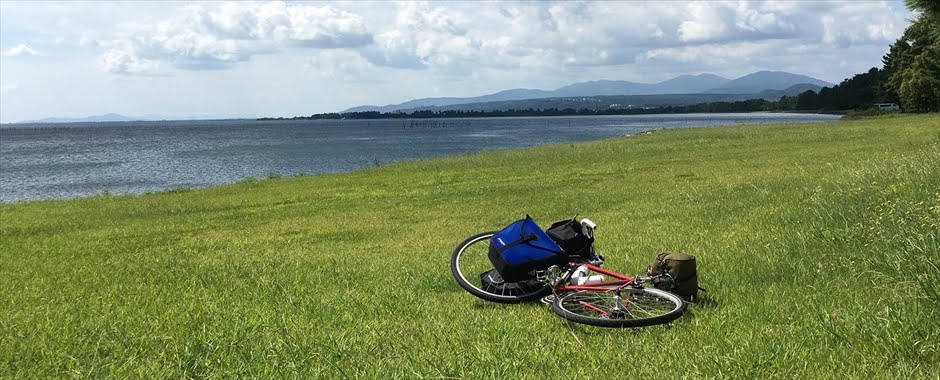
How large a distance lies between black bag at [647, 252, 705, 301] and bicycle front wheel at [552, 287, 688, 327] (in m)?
0.16

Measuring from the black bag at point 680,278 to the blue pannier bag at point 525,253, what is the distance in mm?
1096

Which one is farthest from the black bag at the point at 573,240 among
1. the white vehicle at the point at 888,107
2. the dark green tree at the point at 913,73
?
the white vehicle at the point at 888,107

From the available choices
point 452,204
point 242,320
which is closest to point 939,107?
point 452,204

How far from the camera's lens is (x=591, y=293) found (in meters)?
6.71

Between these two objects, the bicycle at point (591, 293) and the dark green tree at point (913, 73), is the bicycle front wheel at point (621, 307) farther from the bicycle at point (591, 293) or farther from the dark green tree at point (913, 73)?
the dark green tree at point (913, 73)

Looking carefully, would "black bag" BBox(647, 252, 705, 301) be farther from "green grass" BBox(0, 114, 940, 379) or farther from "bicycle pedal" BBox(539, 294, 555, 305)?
"bicycle pedal" BBox(539, 294, 555, 305)

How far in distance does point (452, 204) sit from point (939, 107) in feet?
268

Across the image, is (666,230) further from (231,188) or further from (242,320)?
(231,188)

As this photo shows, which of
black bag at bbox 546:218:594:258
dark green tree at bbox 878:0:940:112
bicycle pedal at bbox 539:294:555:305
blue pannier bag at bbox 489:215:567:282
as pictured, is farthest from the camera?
dark green tree at bbox 878:0:940:112

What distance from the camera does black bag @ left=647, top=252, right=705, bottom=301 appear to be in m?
6.41

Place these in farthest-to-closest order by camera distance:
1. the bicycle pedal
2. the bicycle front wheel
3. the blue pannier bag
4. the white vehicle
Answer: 1. the white vehicle
2. the blue pannier bag
3. the bicycle pedal
4. the bicycle front wheel

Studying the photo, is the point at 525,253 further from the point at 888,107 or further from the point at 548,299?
the point at 888,107

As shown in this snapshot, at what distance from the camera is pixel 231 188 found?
32.8 meters

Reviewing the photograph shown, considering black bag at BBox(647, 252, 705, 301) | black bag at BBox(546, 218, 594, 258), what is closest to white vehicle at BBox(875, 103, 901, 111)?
black bag at BBox(546, 218, 594, 258)
